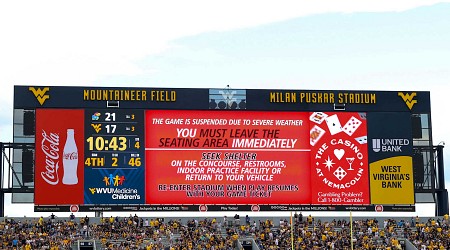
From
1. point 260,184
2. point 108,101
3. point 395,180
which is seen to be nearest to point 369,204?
point 395,180

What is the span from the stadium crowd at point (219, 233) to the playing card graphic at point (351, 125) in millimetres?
5054

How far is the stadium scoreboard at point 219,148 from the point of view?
61.4 meters

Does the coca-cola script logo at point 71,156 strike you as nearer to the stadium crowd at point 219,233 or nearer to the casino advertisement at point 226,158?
the stadium crowd at point 219,233

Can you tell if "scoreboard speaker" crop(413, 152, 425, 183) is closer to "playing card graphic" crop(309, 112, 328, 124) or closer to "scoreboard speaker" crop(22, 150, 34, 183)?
"playing card graphic" crop(309, 112, 328, 124)

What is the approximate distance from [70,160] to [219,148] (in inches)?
317

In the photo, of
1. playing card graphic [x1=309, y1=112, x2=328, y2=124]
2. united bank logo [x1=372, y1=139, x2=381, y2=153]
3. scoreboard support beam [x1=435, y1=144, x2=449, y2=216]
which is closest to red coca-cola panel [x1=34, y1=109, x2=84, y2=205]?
playing card graphic [x1=309, y1=112, x2=328, y2=124]

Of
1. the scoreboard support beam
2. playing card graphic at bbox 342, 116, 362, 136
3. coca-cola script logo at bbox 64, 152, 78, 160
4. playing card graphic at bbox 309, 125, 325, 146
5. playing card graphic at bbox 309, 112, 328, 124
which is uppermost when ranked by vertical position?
playing card graphic at bbox 309, 112, 328, 124

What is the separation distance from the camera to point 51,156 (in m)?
61.2

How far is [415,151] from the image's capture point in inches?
2557

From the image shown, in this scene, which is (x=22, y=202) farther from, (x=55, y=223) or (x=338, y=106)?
(x=338, y=106)

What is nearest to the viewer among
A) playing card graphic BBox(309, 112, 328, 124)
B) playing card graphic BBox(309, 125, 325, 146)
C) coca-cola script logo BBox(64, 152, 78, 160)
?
coca-cola script logo BBox(64, 152, 78, 160)

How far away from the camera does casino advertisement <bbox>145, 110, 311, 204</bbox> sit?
62.2 m

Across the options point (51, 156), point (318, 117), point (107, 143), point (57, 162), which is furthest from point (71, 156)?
point (318, 117)

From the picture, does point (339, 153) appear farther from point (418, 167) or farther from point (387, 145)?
point (418, 167)
